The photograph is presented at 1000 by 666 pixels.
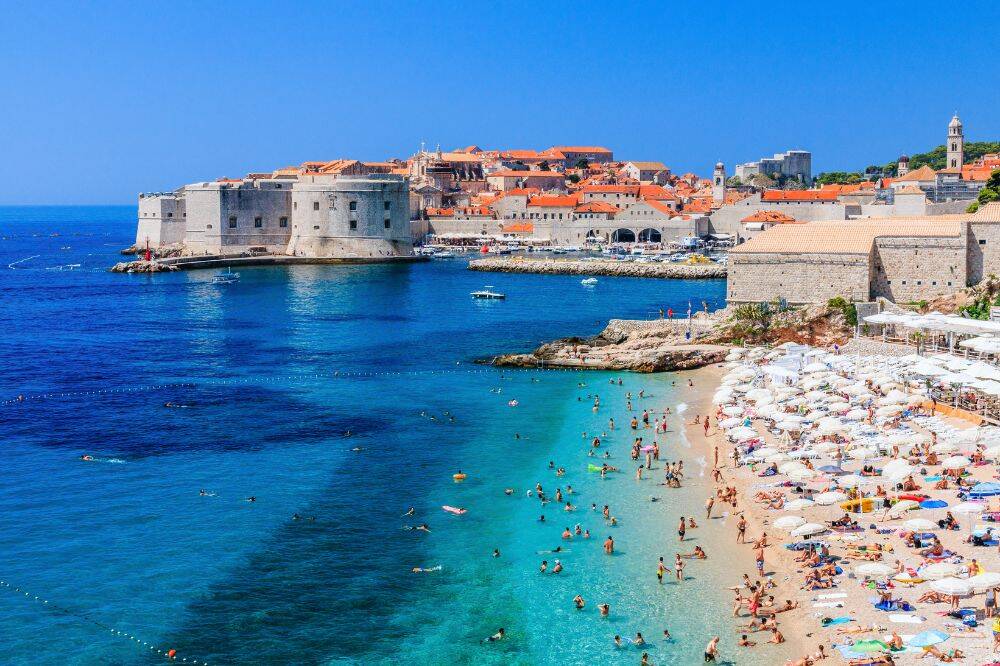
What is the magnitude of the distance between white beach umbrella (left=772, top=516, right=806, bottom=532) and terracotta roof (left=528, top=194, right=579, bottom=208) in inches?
2819

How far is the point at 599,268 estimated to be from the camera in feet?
219

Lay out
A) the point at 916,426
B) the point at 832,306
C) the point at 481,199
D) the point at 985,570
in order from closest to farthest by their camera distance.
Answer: the point at 985,570
the point at 916,426
the point at 832,306
the point at 481,199

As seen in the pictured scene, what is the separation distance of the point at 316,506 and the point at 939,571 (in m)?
10.7

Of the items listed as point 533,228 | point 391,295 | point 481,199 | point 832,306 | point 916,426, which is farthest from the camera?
point 481,199

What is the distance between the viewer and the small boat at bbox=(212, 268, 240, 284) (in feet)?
204

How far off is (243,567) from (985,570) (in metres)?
10.9

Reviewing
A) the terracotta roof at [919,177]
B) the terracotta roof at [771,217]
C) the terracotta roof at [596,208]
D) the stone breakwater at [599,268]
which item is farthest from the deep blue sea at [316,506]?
the terracotta roof at [596,208]

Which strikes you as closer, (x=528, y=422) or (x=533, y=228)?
(x=528, y=422)

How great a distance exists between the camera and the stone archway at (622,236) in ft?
270

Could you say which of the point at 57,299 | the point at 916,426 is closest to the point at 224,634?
the point at 916,426

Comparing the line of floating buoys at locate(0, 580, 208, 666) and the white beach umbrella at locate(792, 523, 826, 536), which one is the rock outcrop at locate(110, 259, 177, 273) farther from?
the white beach umbrella at locate(792, 523, 826, 536)

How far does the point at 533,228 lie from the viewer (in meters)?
86.7

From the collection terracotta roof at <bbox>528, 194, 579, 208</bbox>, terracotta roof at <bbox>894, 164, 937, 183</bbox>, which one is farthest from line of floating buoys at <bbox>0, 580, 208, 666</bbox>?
terracotta roof at <bbox>528, 194, 579, 208</bbox>

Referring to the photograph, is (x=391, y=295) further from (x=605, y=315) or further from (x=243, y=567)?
(x=243, y=567)
